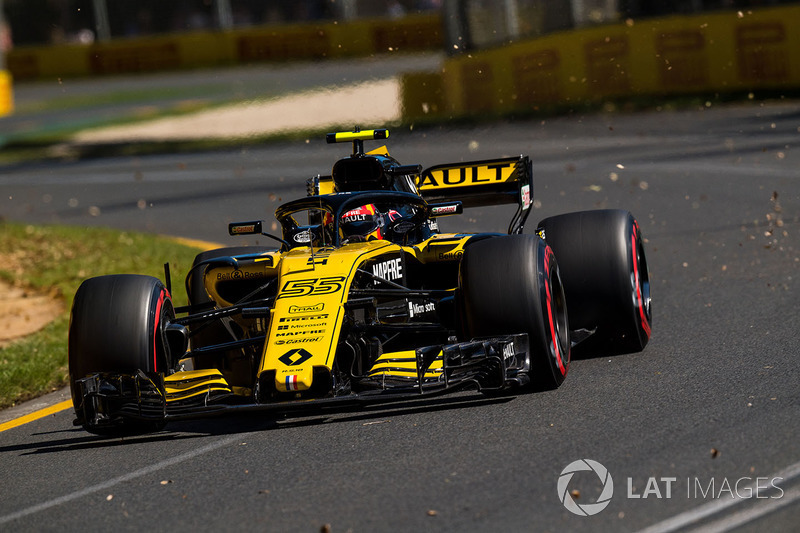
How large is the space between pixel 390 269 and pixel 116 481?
212 centimetres

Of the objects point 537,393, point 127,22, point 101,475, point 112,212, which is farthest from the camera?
point 127,22

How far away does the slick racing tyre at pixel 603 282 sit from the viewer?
24.6ft

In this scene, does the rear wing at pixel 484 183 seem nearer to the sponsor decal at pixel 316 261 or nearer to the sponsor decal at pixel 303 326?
the sponsor decal at pixel 316 261

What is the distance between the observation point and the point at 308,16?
114 ft

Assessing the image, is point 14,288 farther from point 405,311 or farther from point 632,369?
point 632,369

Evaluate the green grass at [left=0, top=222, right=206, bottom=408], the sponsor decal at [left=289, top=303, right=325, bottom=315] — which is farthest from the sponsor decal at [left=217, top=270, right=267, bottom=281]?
the green grass at [left=0, top=222, right=206, bottom=408]

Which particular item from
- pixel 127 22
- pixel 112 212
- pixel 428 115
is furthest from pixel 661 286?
pixel 127 22

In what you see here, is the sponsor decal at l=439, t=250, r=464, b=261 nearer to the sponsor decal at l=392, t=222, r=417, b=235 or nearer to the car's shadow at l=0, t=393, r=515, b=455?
the sponsor decal at l=392, t=222, r=417, b=235

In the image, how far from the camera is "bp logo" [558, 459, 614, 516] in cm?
491

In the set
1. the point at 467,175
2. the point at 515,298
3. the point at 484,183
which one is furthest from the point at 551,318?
the point at 467,175

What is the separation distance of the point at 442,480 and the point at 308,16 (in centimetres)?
3048

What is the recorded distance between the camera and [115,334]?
673cm

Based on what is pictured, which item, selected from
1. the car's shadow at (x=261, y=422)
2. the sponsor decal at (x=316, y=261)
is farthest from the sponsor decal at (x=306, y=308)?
the car's shadow at (x=261, y=422)

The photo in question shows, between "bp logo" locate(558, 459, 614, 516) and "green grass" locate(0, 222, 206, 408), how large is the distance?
4321mm
